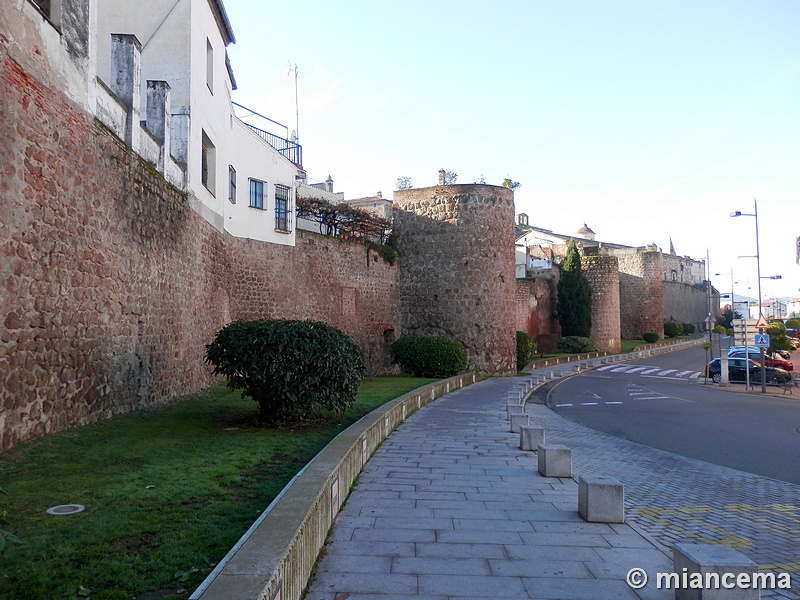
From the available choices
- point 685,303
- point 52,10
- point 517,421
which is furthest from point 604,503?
point 685,303

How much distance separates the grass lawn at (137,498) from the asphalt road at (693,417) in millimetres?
6483

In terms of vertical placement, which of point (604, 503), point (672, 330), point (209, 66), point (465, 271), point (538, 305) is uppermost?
point (209, 66)

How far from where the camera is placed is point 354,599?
3637 millimetres

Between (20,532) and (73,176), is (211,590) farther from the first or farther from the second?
(73,176)

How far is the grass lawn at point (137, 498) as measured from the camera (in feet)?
11.4

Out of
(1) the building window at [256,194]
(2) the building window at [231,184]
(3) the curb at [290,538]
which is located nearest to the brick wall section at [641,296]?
(1) the building window at [256,194]

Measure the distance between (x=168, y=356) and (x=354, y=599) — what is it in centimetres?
914

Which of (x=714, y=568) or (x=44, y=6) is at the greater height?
(x=44, y=6)

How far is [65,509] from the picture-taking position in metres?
4.63

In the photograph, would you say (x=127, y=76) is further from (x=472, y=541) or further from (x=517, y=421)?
(x=472, y=541)

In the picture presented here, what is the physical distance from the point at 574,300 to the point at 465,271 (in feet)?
68.0

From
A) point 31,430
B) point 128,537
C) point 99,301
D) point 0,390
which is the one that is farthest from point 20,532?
point 99,301

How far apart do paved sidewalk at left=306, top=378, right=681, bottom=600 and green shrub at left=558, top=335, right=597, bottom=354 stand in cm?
3445

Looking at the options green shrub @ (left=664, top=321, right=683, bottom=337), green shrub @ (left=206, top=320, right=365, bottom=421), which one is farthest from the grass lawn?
green shrub @ (left=664, top=321, right=683, bottom=337)
